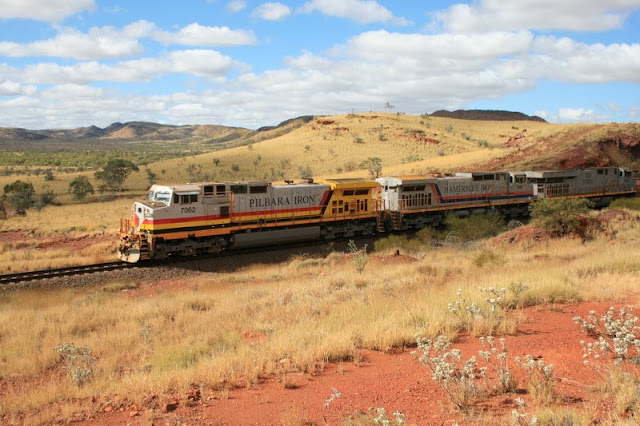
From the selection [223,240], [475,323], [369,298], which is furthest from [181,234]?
[475,323]

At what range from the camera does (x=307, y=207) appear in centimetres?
2572

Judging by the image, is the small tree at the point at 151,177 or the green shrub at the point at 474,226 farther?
the small tree at the point at 151,177

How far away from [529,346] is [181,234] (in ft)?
55.2

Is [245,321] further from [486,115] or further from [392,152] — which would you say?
[486,115]

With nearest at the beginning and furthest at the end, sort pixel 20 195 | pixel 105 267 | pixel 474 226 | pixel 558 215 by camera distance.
→ pixel 105 267
pixel 558 215
pixel 474 226
pixel 20 195

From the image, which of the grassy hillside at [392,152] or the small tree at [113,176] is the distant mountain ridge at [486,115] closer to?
the grassy hillside at [392,152]

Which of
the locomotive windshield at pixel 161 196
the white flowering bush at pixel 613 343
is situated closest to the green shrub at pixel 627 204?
the locomotive windshield at pixel 161 196

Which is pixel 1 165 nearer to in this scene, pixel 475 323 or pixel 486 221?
pixel 486 221

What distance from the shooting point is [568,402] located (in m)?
5.59

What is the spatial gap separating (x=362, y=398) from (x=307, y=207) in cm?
1968

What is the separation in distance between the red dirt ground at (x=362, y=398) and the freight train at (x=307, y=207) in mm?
15055

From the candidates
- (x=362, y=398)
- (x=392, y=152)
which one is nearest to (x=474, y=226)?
(x=362, y=398)

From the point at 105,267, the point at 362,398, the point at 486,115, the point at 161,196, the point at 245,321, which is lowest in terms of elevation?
the point at 105,267

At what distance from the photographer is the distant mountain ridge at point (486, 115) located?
422ft
